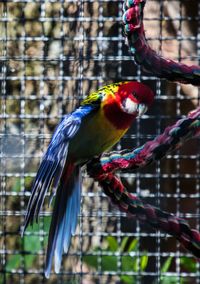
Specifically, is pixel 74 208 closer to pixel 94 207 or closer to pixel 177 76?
pixel 177 76

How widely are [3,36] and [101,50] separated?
0.80ft

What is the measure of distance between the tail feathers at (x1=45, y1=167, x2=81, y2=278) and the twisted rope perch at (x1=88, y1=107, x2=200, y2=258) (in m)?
0.04

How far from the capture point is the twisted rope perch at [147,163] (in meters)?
0.86

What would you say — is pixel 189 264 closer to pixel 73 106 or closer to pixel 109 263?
pixel 109 263

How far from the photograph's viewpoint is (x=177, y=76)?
2.82ft

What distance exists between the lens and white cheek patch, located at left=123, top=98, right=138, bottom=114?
919mm

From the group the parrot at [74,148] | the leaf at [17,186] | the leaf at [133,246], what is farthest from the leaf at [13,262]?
the parrot at [74,148]

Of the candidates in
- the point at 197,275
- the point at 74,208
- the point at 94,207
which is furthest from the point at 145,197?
the point at 74,208

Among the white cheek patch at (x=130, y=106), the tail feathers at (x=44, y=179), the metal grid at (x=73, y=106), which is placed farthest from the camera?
the metal grid at (x=73, y=106)

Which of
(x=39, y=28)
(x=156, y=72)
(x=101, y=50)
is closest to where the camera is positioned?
(x=156, y=72)

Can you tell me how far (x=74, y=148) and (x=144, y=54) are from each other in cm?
18

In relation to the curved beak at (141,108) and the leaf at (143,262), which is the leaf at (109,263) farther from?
the curved beak at (141,108)

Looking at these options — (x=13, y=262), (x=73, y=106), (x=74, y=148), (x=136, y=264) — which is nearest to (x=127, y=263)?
(x=136, y=264)

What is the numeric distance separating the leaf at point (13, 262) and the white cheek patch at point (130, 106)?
0.90 metres
